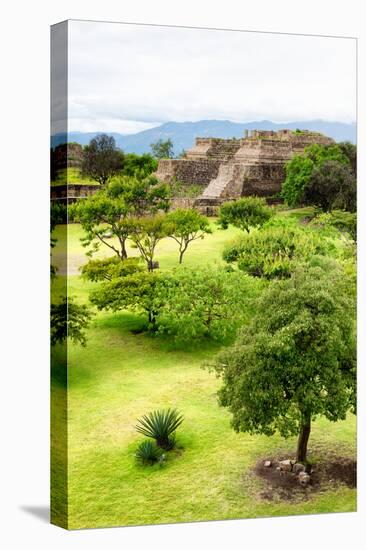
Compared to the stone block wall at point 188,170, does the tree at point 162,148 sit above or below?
above

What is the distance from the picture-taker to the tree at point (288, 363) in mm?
14258

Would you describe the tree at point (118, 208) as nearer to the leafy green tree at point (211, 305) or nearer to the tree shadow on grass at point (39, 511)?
the leafy green tree at point (211, 305)

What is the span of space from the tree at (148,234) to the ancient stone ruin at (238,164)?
0.58 meters

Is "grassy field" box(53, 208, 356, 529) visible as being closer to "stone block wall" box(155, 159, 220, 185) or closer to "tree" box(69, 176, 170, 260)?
"tree" box(69, 176, 170, 260)

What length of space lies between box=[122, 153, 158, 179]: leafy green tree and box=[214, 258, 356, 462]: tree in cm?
212

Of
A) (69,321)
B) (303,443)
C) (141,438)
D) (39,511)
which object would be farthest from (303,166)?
(39,511)

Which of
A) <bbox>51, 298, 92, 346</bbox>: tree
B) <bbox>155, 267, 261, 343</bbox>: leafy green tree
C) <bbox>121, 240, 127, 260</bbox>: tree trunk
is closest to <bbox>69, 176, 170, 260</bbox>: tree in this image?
<bbox>121, 240, 127, 260</bbox>: tree trunk

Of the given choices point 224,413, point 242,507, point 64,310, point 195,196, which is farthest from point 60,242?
point 242,507

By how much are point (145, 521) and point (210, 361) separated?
218 cm

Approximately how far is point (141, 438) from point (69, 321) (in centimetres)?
166

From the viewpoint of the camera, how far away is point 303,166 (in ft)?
50.9

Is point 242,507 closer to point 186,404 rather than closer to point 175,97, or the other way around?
point 186,404

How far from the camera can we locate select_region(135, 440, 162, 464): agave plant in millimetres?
14109

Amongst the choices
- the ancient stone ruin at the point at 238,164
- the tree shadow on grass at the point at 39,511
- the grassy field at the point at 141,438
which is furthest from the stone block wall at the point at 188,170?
the tree shadow on grass at the point at 39,511
